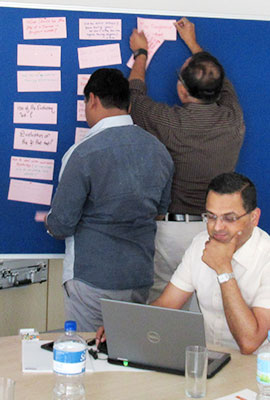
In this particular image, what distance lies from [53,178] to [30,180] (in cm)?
11

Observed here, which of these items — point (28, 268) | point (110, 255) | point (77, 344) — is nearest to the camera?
point (77, 344)

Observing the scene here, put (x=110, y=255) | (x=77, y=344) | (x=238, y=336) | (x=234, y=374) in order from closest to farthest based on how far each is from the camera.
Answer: (x=77, y=344)
(x=234, y=374)
(x=238, y=336)
(x=110, y=255)

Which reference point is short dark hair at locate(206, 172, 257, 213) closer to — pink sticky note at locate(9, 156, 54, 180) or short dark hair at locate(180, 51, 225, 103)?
short dark hair at locate(180, 51, 225, 103)

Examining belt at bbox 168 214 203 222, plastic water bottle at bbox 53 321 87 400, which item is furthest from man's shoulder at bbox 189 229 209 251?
plastic water bottle at bbox 53 321 87 400

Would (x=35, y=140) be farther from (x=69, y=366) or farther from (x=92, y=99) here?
(x=69, y=366)

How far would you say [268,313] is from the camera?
2086 mm

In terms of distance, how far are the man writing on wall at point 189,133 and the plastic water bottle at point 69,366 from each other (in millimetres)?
1320

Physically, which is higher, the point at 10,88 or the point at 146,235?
the point at 10,88

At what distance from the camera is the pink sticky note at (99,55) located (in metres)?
3.07

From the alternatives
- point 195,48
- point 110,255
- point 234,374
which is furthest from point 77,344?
point 195,48

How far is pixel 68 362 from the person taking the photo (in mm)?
1579

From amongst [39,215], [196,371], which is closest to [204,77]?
[39,215]

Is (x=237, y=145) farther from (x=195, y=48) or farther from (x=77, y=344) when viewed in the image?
(x=77, y=344)

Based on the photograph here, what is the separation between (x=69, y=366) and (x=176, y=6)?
2204 mm
